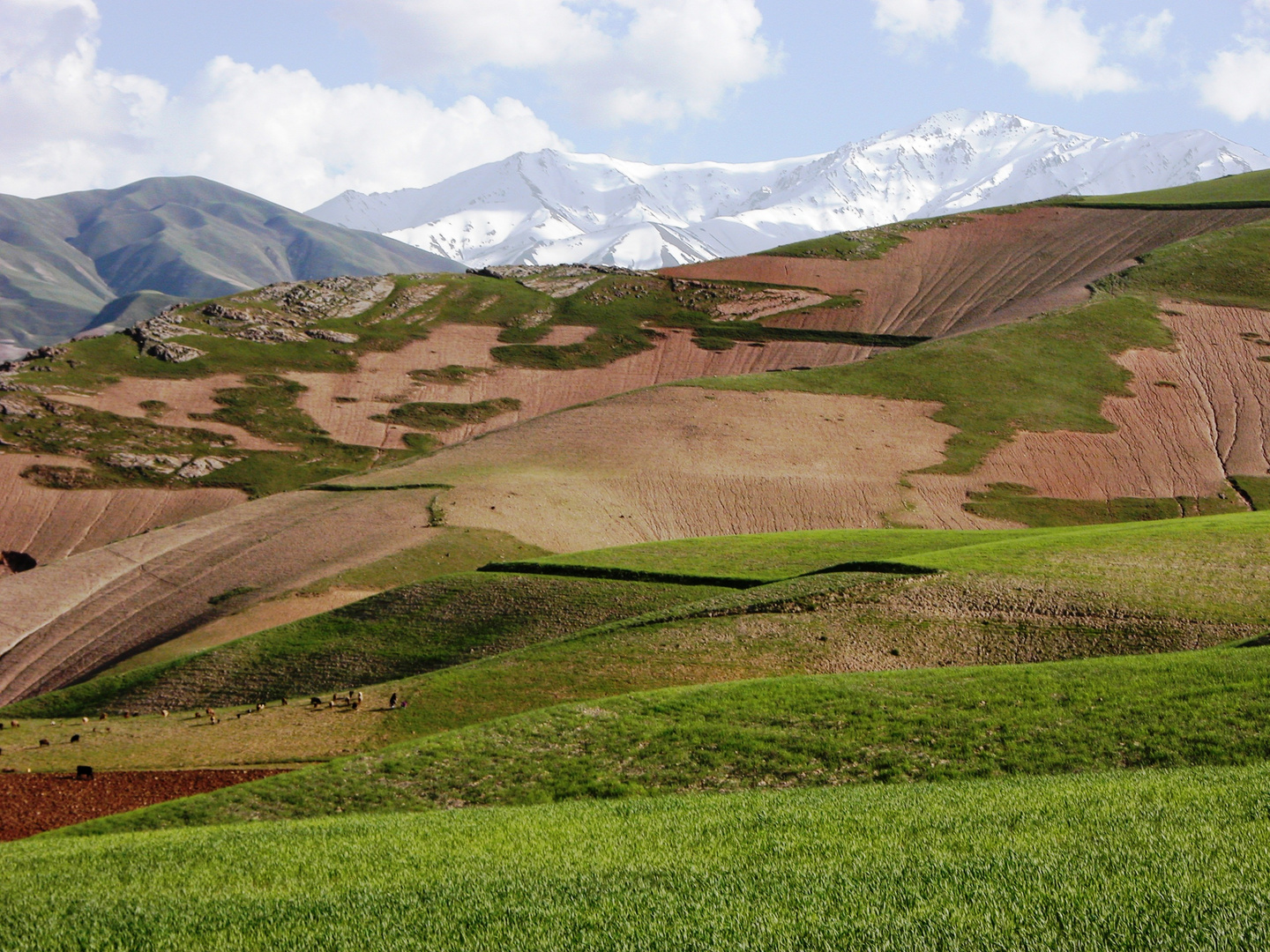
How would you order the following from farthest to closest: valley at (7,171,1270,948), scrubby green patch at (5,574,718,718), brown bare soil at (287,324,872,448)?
brown bare soil at (287,324,872,448)
scrubby green patch at (5,574,718,718)
valley at (7,171,1270,948)

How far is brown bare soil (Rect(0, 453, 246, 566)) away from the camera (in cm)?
8031

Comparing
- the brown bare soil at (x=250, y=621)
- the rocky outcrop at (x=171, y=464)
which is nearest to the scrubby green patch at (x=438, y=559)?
the brown bare soil at (x=250, y=621)

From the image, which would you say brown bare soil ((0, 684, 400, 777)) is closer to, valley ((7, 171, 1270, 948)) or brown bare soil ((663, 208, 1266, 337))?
valley ((7, 171, 1270, 948))

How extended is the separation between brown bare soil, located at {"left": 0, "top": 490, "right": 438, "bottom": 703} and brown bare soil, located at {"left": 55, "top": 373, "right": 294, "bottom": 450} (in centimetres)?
3663

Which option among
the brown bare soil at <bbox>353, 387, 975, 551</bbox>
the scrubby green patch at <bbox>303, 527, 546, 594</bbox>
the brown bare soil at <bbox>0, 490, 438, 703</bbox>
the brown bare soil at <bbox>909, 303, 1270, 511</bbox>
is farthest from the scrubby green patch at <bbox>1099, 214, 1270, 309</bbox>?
the brown bare soil at <bbox>0, 490, 438, 703</bbox>

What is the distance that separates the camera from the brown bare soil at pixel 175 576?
49969mm

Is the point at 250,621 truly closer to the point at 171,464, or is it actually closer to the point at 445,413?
the point at 171,464

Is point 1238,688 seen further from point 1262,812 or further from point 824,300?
point 824,300

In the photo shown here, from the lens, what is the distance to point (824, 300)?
124 m

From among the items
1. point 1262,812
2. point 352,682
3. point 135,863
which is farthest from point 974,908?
point 352,682

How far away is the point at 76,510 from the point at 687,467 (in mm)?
53355

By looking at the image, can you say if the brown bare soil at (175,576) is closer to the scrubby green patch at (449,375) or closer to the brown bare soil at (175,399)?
the brown bare soil at (175,399)

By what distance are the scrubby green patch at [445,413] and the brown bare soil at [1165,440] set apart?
173 ft

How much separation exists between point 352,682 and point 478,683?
7249mm
